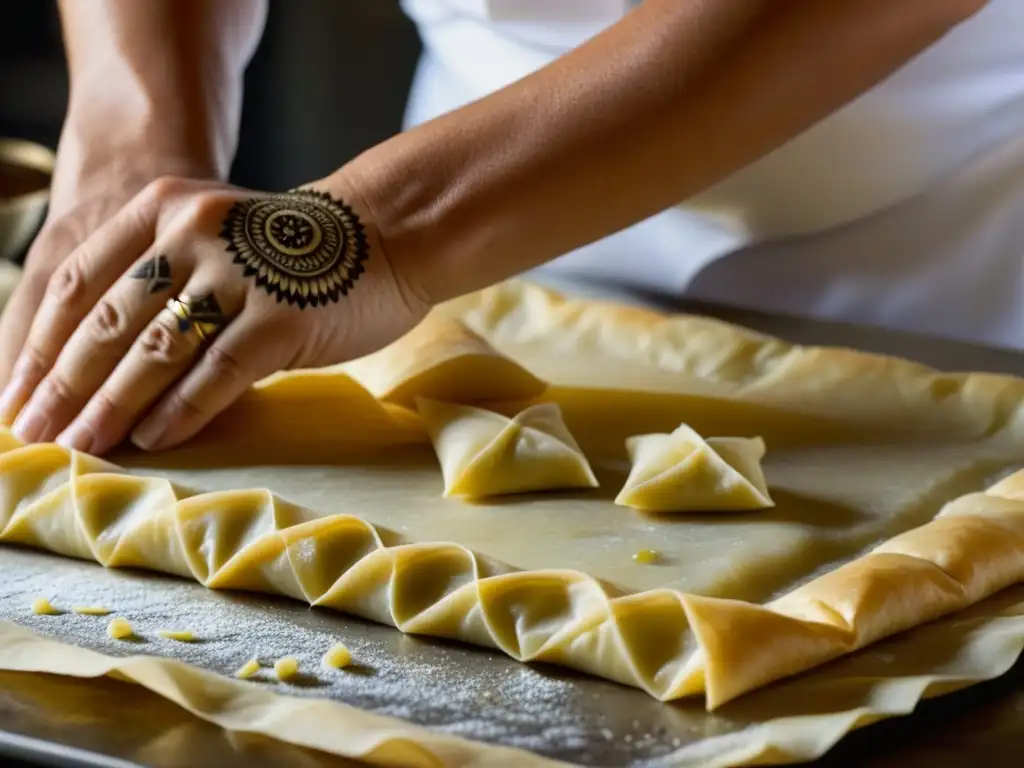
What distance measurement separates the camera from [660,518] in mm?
1337

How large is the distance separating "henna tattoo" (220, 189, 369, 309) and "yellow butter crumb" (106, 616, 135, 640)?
42 centimetres

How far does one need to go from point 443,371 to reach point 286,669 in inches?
22.8

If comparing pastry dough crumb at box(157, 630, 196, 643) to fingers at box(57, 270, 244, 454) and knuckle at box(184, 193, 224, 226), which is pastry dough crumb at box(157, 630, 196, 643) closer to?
fingers at box(57, 270, 244, 454)

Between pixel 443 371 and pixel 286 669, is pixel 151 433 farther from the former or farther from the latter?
pixel 286 669

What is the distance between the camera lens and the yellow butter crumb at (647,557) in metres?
1.24

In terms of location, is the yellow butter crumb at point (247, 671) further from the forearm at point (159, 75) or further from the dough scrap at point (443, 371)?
the forearm at point (159, 75)

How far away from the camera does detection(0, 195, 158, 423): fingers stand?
1491 millimetres

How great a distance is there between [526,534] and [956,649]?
387 mm

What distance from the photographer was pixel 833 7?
4.83 ft

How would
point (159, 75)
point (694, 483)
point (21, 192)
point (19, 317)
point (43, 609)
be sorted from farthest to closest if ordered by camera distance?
point (21, 192) < point (159, 75) < point (19, 317) < point (694, 483) < point (43, 609)

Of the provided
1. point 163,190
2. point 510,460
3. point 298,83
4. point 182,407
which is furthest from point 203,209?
point 298,83

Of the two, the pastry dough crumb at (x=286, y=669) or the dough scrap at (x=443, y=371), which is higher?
the dough scrap at (x=443, y=371)

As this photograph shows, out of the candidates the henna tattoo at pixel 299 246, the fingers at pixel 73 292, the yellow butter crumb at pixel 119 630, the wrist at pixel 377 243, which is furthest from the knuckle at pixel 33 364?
the yellow butter crumb at pixel 119 630

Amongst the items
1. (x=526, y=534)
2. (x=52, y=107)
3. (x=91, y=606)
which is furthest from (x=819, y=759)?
(x=52, y=107)
